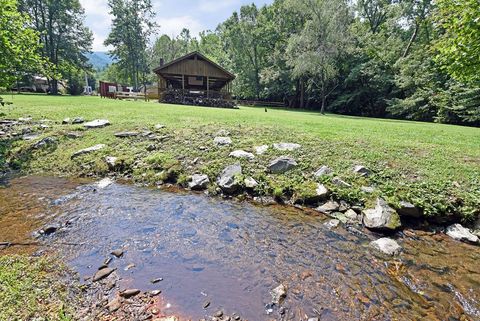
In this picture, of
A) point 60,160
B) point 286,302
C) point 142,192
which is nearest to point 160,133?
point 60,160

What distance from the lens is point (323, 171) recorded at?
657 cm

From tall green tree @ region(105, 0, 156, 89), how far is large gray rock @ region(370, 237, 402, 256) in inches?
2176

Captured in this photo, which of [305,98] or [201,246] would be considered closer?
[201,246]

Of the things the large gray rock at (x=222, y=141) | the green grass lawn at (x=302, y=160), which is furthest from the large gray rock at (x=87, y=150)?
the large gray rock at (x=222, y=141)

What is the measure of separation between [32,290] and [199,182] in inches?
158

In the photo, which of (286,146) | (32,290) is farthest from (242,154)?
(32,290)

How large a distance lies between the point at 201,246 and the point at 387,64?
32.5 m

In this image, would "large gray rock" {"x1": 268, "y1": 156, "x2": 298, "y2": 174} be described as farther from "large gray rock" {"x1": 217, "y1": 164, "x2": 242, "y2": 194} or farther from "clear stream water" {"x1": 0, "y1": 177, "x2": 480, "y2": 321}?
"clear stream water" {"x1": 0, "y1": 177, "x2": 480, "y2": 321}

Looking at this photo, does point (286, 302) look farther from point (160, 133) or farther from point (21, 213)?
point (160, 133)

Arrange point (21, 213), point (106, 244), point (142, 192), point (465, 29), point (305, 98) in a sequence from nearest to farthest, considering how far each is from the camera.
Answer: point (106, 244) < point (21, 213) < point (142, 192) < point (465, 29) < point (305, 98)

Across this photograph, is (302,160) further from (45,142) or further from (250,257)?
(45,142)

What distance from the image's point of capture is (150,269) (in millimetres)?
3551

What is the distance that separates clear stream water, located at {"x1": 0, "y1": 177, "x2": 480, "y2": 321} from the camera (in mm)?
3111

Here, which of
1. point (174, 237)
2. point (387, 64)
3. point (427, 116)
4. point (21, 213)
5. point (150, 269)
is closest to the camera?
point (150, 269)
